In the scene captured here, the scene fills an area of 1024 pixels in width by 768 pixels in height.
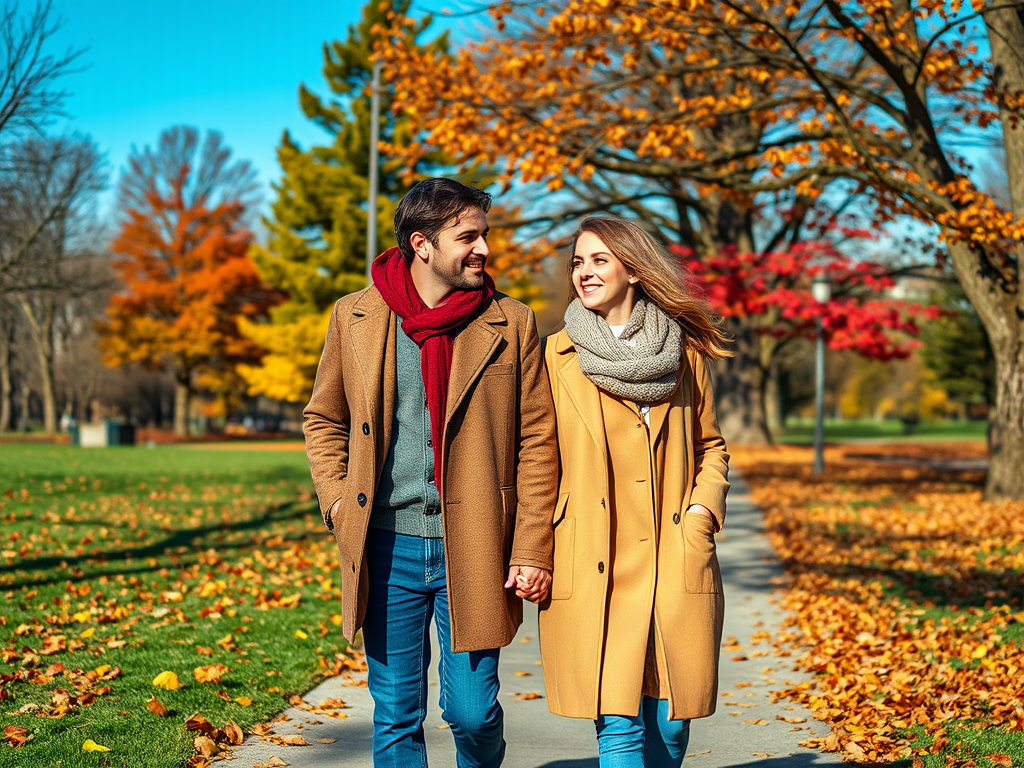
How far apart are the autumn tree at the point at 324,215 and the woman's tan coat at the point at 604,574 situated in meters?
27.4

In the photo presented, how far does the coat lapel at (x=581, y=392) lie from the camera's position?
3.01 metres

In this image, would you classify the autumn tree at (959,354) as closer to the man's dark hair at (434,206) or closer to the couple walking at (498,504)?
the couple walking at (498,504)

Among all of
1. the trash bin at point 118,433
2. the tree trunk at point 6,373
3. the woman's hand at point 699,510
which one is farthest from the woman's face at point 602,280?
the tree trunk at point 6,373

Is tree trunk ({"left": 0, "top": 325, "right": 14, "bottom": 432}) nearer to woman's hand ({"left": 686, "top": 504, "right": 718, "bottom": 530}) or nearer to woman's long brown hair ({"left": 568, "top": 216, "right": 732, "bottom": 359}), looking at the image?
woman's long brown hair ({"left": 568, "top": 216, "right": 732, "bottom": 359})

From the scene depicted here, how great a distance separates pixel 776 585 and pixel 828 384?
216 ft

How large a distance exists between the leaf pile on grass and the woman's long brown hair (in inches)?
78.6

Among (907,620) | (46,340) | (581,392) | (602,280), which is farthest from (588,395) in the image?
(46,340)

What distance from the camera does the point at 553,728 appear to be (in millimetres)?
4625

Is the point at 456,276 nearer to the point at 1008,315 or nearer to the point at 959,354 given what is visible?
the point at 1008,315

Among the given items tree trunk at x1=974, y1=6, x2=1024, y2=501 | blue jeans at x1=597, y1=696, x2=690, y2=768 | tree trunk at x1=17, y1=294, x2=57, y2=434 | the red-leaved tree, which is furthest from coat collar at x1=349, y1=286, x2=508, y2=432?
tree trunk at x1=17, y1=294, x2=57, y2=434

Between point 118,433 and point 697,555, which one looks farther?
point 118,433

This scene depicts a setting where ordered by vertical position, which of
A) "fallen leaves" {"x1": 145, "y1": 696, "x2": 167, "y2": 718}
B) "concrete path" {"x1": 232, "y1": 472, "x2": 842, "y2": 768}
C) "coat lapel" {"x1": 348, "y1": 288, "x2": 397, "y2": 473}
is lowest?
"concrete path" {"x1": 232, "y1": 472, "x2": 842, "y2": 768}

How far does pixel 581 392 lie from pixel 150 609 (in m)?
4.82

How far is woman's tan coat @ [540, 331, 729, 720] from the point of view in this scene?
2.97 meters
